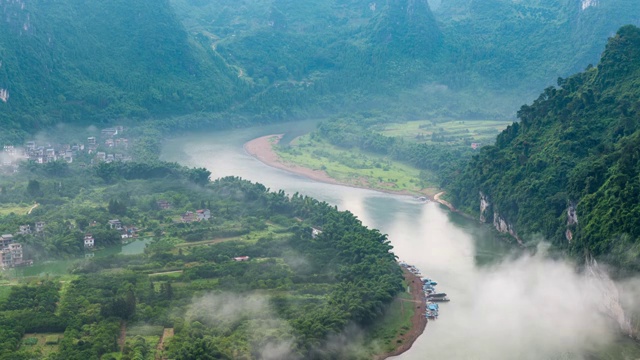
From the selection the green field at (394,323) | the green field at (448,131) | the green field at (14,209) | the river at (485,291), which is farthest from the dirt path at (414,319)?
the green field at (448,131)

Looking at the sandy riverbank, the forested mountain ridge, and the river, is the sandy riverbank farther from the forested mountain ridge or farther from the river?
the forested mountain ridge

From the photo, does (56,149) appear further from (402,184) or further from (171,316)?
(171,316)

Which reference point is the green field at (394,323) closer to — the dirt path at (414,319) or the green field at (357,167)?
the dirt path at (414,319)

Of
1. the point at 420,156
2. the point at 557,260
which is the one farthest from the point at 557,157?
the point at 420,156

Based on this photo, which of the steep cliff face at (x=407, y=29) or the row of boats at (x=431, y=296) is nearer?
the row of boats at (x=431, y=296)

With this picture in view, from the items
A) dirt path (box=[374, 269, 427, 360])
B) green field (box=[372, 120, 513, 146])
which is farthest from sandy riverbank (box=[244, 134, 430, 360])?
green field (box=[372, 120, 513, 146])
